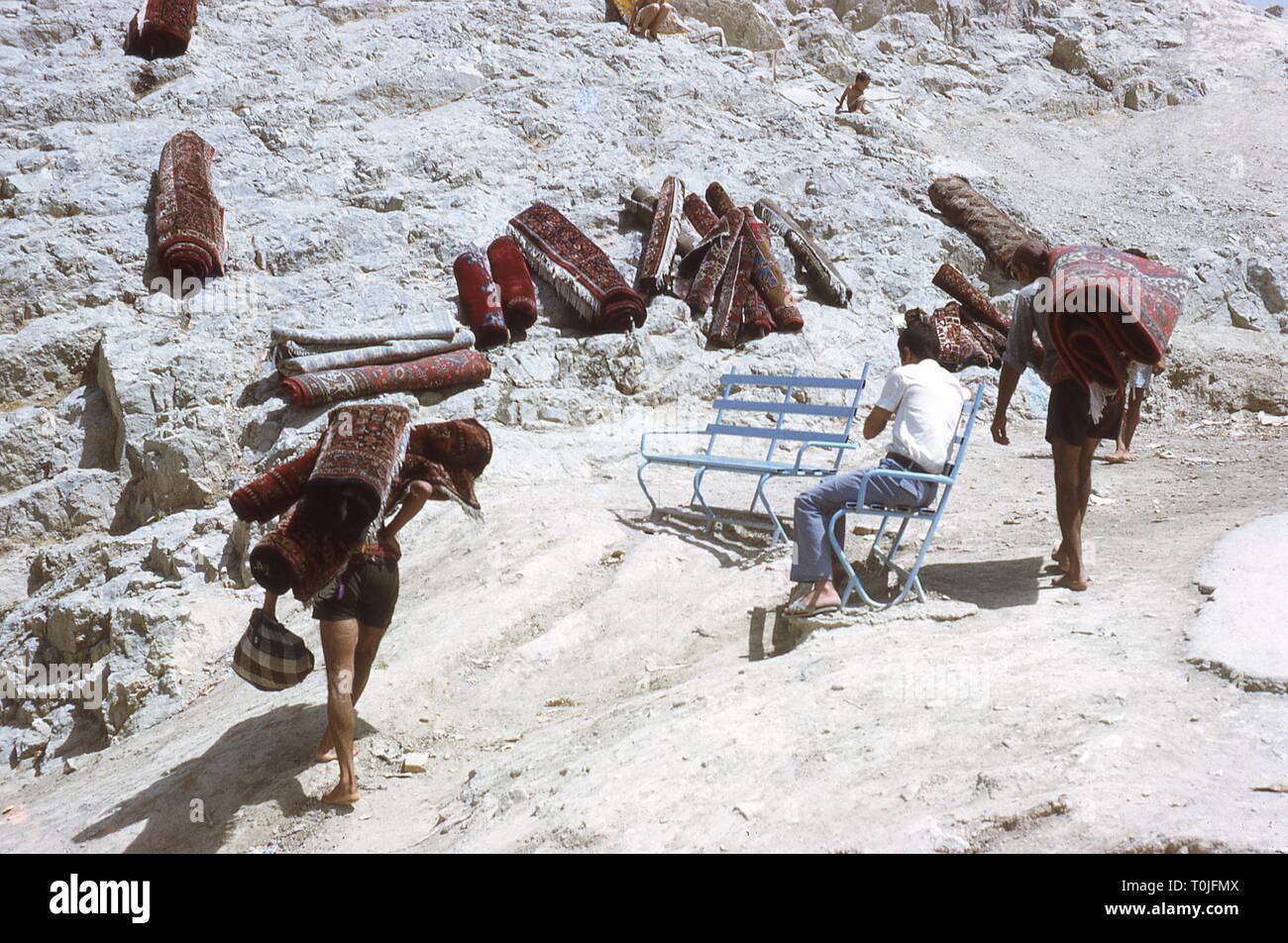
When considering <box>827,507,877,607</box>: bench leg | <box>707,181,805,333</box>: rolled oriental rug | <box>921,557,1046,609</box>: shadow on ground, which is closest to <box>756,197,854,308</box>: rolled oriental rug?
<box>707,181,805,333</box>: rolled oriental rug

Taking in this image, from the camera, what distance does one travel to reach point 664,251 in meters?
8.88

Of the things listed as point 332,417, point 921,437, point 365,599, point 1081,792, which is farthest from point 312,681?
point 1081,792

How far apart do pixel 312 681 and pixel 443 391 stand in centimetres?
334

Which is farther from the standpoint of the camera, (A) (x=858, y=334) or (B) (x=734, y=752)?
(A) (x=858, y=334)

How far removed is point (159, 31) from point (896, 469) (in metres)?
10.3

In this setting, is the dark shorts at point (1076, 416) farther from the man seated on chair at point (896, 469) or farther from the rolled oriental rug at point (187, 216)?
the rolled oriental rug at point (187, 216)

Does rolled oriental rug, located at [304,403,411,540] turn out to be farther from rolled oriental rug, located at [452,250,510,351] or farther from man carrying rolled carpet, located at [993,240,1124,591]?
rolled oriental rug, located at [452,250,510,351]

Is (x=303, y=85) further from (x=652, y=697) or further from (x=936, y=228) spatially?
(x=652, y=697)

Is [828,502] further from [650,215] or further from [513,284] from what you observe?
[650,215]

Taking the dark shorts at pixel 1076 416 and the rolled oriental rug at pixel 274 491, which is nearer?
the rolled oriental rug at pixel 274 491

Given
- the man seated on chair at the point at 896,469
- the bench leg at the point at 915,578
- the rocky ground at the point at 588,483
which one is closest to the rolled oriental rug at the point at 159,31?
the rocky ground at the point at 588,483

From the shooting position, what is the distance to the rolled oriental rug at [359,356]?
23.6 ft

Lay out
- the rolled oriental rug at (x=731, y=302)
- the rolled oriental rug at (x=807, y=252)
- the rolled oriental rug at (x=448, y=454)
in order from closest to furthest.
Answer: the rolled oriental rug at (x=448, y=454)
the rolled oriental rug at (x=731, y=302)
the rolled oriental rug at (x=807, y=252)

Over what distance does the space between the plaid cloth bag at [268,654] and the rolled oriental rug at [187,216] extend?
5787 millimetres
